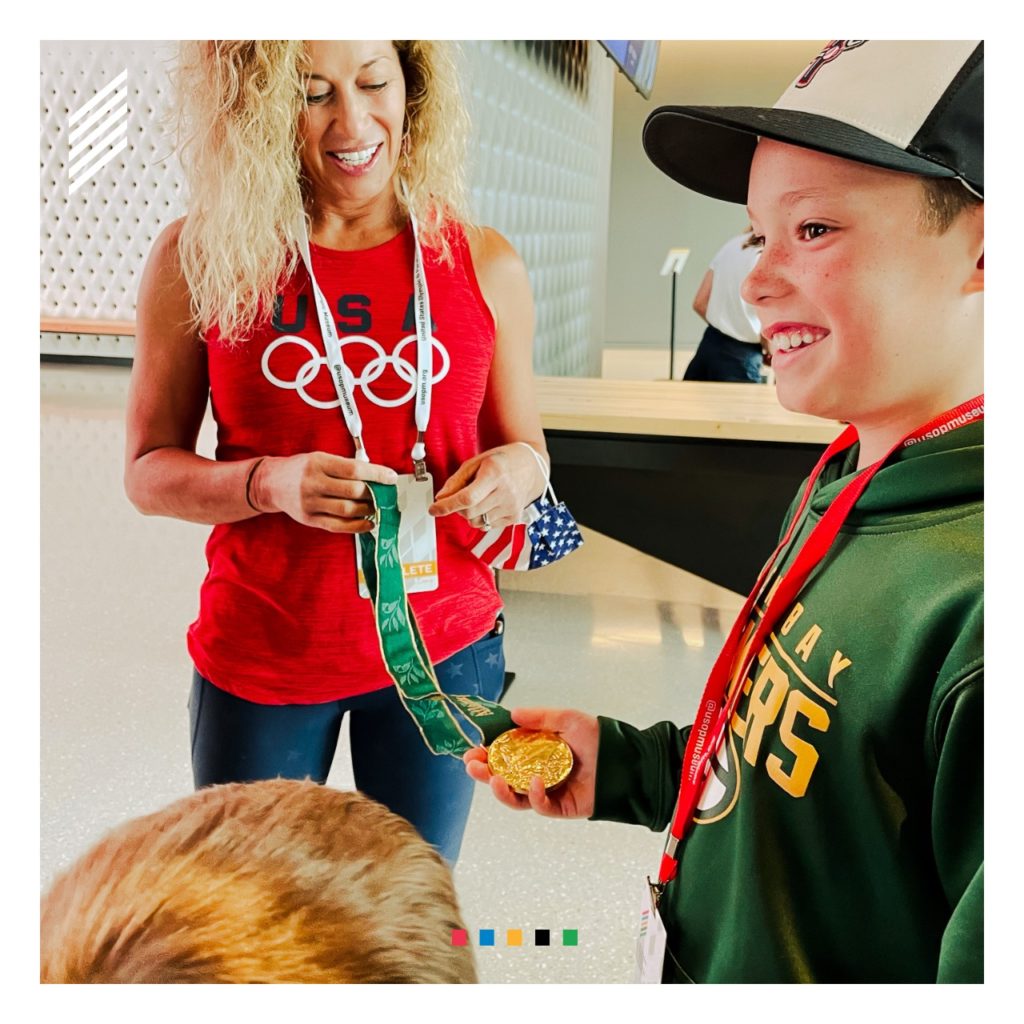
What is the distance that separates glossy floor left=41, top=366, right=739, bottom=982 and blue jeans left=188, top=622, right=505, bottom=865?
29 millimetres

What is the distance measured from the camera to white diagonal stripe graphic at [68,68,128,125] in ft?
3.78

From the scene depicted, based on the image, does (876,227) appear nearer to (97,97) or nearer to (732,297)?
(732,297)

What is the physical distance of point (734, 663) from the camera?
991 mm

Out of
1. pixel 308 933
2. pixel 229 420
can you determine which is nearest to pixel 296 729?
pixel 308 933

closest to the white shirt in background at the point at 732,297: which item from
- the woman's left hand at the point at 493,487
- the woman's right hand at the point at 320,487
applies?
the woman's left hand at the point at 493,487

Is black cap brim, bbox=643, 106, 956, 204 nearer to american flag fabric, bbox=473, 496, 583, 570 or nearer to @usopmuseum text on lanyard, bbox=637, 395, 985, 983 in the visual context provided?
@usopmuseum text on lanyard, bbox=637, 395, 985, 983

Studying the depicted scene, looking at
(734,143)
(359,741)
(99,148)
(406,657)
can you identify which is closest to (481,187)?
(734,143)

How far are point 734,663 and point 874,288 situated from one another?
37 cm

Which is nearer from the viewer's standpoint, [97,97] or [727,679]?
[727,679]

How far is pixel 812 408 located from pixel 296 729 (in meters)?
0.69

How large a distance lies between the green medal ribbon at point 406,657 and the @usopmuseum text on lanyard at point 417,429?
10mm

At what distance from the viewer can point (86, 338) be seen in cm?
115

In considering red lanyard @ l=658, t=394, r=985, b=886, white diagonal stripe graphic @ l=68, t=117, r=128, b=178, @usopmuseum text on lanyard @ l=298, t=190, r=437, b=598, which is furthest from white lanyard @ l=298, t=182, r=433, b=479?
red lanyard @ l=658, t=394, r=985, b=886
